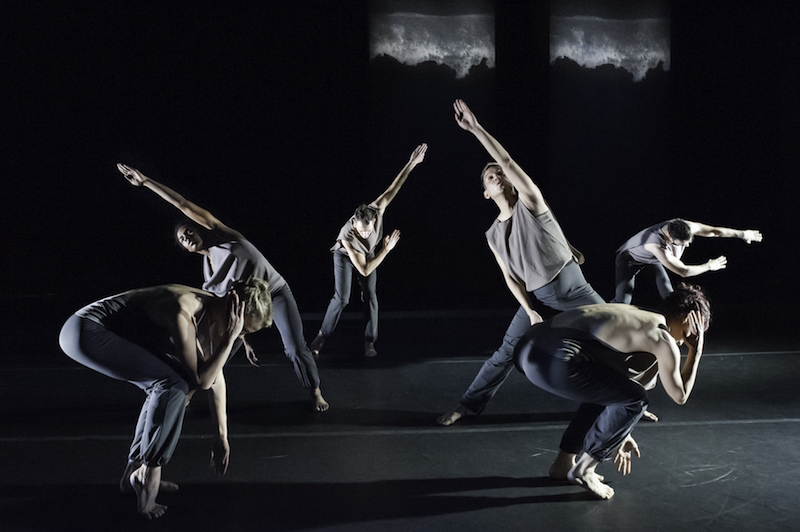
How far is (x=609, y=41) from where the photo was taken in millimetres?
7359

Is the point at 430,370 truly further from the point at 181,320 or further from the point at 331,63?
the point at 331,63

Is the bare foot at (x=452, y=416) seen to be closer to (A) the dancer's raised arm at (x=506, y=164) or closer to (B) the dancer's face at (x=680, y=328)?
(A) the dancer's raised arm at (x=506, y=164)

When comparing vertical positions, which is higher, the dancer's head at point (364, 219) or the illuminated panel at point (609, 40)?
the illuminated panel at point (609, 40)

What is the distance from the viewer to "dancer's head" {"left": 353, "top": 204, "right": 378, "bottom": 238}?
453cm

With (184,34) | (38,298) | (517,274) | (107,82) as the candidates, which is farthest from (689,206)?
(38,298)

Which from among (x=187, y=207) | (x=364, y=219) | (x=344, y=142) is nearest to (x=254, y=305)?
(x=187, y=207)

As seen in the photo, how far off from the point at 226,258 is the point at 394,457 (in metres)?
1.34

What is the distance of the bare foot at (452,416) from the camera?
3.44 metres

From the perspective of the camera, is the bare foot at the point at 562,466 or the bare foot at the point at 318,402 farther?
the bare foot at the point at 318,402

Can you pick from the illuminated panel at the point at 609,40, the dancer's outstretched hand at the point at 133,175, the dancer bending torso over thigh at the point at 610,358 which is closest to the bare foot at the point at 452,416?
the dancer bending torso over thigh at the point at 610,358

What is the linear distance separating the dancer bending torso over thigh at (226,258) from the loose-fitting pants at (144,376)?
97 cm

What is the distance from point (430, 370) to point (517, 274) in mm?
1533

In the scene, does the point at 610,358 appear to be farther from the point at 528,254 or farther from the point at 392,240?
the point at 392,240

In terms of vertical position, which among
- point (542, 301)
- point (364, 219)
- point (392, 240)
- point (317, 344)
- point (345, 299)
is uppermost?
point (364, 219)
